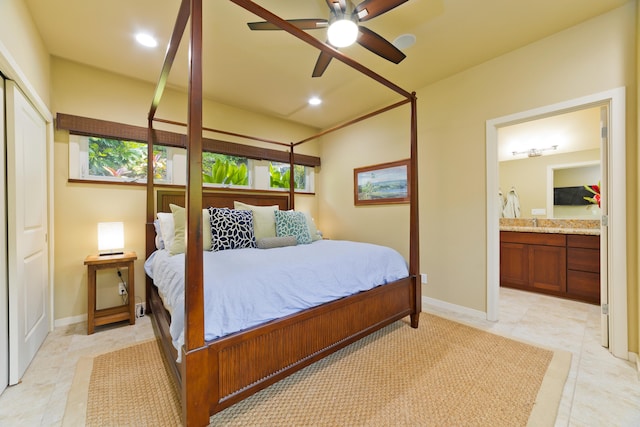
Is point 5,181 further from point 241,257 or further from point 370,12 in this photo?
point 370,12

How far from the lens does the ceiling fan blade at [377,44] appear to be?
1.73 metres

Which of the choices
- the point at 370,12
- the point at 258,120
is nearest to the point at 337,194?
the point at 258,120

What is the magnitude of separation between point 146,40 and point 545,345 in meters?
4.25

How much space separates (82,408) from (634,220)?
153 inches

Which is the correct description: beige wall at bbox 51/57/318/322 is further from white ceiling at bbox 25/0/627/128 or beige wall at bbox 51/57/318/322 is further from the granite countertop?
the granite countertop

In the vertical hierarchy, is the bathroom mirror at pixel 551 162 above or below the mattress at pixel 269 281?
above

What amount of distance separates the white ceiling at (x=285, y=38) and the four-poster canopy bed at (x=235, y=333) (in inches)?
21.0

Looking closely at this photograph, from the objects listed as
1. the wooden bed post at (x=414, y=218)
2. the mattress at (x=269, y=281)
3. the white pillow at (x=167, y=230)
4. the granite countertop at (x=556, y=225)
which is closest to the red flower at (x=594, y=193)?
the granite countertop at (x=556, y=225)

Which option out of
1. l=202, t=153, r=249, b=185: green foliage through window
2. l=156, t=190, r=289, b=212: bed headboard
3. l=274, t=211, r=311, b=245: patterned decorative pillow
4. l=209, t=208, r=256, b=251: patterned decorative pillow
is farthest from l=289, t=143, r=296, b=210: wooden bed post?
l=209, t=208, r=256, b=251: patterned decorative pillow

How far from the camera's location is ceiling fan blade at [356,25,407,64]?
68.1 inches

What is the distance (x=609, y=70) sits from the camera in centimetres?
204

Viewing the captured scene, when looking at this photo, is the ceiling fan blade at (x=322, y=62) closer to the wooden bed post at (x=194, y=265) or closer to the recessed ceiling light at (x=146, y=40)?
the wooden bed post at (x=194, y=265)

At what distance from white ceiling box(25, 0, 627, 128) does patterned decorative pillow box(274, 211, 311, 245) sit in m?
1.56

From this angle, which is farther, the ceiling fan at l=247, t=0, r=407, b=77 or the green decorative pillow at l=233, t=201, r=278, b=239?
the green decorative pillow at l=233, t=201, r=278, b=239
